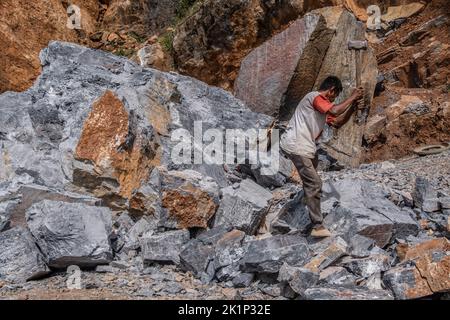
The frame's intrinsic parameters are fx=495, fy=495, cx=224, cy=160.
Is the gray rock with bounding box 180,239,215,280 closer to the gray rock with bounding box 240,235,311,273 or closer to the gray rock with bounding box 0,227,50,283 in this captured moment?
the gray rock with bounding box 240,235,311,273

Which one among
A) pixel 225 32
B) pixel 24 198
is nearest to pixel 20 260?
pixel 24 198

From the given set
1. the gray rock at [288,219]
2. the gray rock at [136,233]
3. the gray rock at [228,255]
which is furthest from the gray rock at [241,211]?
the gray rock at [136,233]

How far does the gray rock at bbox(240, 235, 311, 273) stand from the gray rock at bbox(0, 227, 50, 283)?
154 cm

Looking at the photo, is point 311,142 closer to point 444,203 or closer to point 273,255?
point 273,255

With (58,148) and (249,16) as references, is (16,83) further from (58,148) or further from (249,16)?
(58,148)

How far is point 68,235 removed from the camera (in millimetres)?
3764

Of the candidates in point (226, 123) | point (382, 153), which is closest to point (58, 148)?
point (226, 123)

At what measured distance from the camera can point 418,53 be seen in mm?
8922

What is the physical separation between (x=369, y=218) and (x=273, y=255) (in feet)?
3.34

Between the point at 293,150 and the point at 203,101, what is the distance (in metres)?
3.19

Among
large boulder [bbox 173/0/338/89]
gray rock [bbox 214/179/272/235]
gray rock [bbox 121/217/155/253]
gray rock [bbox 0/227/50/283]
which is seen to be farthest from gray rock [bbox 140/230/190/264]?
large boulder [bbox 173/0/338/89]

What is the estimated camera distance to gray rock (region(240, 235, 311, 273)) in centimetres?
358

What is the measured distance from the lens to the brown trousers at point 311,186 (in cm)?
400

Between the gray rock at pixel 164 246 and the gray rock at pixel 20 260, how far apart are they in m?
0.77
